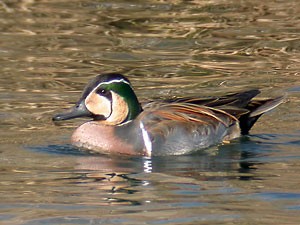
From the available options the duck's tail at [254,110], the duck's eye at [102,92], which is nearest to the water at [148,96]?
the duck's tail at [254,110]

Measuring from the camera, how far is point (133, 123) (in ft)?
34.7

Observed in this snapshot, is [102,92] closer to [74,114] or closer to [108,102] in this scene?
[108,102]

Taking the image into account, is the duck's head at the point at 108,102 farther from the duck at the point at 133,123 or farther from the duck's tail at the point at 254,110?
the duck's tail at the point at 254,110

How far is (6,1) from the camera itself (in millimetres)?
18188

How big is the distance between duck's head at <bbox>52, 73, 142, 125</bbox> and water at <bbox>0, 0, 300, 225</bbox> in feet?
1.33

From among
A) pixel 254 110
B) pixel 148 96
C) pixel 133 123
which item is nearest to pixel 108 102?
→ pixel 133 123

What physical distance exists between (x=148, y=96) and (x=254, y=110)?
1.91 meters

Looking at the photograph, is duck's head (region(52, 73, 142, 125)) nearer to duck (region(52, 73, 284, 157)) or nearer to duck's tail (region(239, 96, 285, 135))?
duck (region(52, 73, 284, 157))

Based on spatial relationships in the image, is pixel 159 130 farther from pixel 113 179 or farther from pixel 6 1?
pixel 6 1

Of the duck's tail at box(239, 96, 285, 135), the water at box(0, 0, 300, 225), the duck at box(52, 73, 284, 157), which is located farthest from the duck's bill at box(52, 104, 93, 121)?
the duck's tail at box(239, 96, 285, 135)

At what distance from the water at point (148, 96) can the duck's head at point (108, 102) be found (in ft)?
1.33

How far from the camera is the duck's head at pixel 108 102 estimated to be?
1053 centimetres

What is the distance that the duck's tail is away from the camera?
1125 centimetres

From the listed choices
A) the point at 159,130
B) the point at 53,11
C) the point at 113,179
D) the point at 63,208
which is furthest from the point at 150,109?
the point at 53,11
